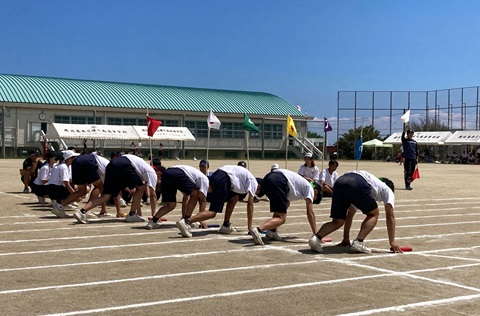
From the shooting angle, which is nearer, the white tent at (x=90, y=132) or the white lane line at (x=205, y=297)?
the white lane line at (x=205, y=297)

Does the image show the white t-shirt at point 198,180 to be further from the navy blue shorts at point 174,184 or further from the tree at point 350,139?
the tree at point 350,139

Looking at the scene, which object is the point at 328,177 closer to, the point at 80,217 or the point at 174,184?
the point at 174,184

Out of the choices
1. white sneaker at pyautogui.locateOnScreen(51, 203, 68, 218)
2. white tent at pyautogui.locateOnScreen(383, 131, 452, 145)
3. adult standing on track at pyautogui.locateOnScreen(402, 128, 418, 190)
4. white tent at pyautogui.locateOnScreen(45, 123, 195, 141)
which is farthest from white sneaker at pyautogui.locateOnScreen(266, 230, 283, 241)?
white tent at pyautogui.locateOnScreen(383, 131, 452, 145)

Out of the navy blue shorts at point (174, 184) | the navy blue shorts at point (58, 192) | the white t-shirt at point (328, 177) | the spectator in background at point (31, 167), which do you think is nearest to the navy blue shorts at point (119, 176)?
the navy blue shorts at point (174, 184)

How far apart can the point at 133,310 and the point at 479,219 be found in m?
10.1

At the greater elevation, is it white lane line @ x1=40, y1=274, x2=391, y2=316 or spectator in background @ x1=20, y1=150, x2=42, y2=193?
spectator in background @ x1=20, y1=150, x2=42, y2=193

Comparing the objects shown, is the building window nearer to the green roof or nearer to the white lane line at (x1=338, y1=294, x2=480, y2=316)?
the green roof

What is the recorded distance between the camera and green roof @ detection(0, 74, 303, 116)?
198 ft

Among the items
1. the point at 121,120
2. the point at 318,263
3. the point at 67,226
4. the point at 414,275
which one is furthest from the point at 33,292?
the point at 121,120

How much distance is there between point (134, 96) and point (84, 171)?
54.5 m

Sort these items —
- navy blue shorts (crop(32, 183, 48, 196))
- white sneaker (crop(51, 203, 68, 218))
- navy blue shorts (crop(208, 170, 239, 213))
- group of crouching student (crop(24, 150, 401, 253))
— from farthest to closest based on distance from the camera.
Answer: navy blue shorts (crop(32, 183, 48, 196))
white sneaker (crop(51, 203, 68, 218))
navy blue shorts (crop(208, 170, 239, 213))
group of crouching student (crop(24, 150, 401, 253))

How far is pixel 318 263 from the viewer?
27.2ft

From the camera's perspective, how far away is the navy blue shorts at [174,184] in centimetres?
1116

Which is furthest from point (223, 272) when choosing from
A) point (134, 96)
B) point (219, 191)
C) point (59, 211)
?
point (134, 96)
